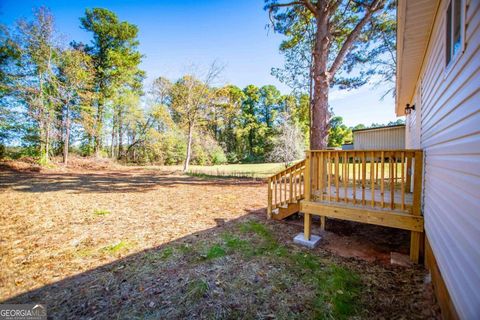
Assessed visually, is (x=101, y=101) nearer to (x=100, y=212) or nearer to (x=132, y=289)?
(x=100, y=212)

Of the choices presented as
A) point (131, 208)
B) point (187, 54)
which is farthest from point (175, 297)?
point (187, 54)

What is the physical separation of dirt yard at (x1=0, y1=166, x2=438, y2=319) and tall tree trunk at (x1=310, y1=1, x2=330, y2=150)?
2.91m

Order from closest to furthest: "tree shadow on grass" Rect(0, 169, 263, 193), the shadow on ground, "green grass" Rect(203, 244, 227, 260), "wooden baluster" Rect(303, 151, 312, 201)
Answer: the shadow on ground, "green grass" Rect(203, 244, 227, 260), "wooden baluster" Rect(303, 151, 312, 201), "tree shadow on grass" Rect(0, 169, 263, 193)

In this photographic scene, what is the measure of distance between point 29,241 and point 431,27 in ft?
26.6

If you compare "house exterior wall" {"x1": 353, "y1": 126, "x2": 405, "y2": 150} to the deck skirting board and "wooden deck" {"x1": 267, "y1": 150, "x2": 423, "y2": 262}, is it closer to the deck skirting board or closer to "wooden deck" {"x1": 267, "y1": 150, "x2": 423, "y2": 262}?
"wooden deck" {"x1": 267, "y1": 150, "x2": 423, "y2": 262}

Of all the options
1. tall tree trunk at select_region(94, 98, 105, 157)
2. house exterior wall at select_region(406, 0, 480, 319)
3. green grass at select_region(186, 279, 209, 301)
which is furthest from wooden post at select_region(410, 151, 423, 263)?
tall tree trunk at select_region(94, 98, 105, 157)

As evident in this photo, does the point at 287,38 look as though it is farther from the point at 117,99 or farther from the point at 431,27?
the point at 117,99

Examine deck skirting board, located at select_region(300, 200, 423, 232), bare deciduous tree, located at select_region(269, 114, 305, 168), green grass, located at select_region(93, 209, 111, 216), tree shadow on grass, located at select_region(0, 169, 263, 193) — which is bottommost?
green grass, located at select_region(93, 209, 111, 216)

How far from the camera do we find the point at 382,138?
48.0ft

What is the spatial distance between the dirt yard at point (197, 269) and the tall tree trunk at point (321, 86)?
9.56ft

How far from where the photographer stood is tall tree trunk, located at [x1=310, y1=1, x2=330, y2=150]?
22.2 feet

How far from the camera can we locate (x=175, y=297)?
254cm

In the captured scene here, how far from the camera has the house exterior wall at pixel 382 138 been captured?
13867mm

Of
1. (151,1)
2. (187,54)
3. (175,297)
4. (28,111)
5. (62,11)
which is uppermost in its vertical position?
(62,11)
